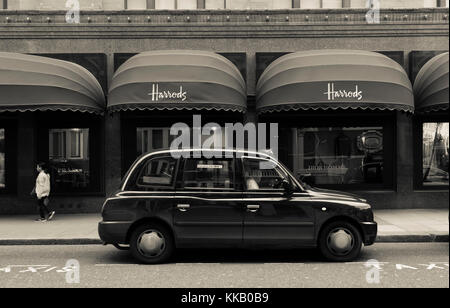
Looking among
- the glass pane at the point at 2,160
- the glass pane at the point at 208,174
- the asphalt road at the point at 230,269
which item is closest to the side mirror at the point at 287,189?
the glass pane at the point at 208,174

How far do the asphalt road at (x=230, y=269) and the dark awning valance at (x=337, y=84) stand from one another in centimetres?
421

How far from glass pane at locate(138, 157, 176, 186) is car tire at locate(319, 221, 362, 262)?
2.86 metres

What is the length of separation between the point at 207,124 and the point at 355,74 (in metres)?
4.59

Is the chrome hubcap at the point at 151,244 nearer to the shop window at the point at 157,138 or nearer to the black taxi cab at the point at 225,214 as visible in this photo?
the black taxi cab at the point at 225,214

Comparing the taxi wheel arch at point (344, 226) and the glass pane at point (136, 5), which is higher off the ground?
the glass pane at point (136, 5)

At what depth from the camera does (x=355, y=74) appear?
37.7 ft

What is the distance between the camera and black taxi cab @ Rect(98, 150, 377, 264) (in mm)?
7344

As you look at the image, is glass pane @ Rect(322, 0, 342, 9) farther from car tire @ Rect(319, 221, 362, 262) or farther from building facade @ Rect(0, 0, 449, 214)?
car tire @ Rect(319, 221, 362, 262)

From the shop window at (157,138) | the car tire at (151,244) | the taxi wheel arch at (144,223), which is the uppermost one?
the shop window at (157,138)

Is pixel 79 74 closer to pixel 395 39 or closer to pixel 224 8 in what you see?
pixel 224 8

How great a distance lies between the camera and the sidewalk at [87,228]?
9.34 metres

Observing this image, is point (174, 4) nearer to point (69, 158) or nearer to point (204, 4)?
point (204, 4)

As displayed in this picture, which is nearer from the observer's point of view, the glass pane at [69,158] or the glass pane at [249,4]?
the glass pane at [69,158]

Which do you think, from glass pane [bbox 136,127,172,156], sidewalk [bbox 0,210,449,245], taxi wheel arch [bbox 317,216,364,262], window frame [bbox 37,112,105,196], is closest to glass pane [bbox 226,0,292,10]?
glass pane [bbox 136,127,172,156]
